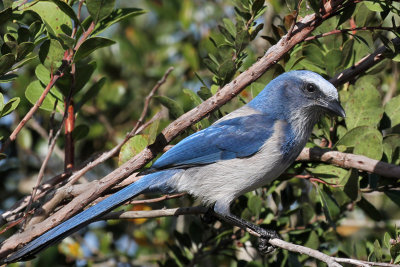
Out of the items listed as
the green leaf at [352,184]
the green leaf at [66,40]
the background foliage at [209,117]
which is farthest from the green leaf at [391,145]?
the green leaf at [66,40]

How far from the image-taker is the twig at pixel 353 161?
130 inches

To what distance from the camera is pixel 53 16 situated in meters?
3.34

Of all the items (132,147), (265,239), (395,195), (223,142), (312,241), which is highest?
(132,147)

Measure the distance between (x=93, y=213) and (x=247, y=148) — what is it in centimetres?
112

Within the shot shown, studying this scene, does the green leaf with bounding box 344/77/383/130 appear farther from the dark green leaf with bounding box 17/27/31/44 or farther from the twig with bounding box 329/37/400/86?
the dark green leaf with bounding box 17/27/31/44

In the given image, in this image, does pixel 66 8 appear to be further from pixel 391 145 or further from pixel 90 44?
pixel 391 145

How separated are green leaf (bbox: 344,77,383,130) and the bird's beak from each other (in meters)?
0.16

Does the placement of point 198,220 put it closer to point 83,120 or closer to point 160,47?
point 83,120

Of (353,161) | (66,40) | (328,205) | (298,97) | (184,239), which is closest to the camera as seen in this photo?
(66,40)

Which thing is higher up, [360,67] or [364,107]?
[360,67]

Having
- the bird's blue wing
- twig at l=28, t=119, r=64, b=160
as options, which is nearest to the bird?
the bird's blue wing

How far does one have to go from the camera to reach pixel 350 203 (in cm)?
401

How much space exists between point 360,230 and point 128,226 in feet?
7.63

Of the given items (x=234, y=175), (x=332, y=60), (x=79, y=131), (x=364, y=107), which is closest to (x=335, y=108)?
(x=364, y=107)
